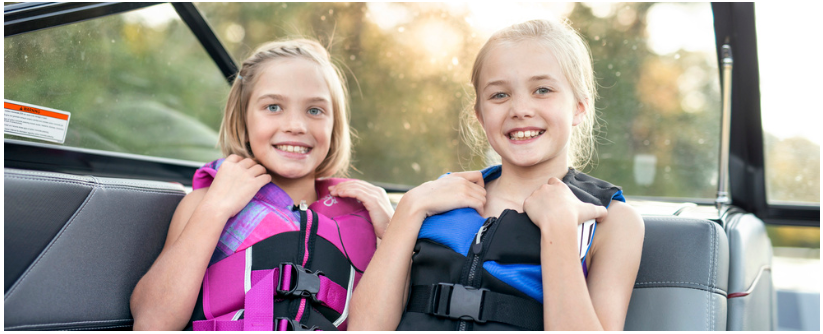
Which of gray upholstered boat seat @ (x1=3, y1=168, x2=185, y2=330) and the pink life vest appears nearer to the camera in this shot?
gray upholstered boat seat @ (x1=3, y1=168, x2=185, y2=330)

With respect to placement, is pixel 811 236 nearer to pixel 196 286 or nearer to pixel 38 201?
pixel 196 286

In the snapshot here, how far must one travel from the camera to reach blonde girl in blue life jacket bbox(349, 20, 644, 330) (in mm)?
1032

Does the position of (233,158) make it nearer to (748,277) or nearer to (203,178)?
(203,178)

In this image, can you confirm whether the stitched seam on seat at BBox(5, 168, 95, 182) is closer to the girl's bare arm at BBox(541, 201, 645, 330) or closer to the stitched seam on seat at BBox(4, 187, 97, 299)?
the stitched seam on seat at BBox(4, 187, 97, 299)

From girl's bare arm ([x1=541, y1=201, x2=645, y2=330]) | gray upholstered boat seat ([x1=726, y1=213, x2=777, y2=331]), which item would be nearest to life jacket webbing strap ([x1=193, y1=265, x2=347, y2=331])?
girl's bare arm ([x1=541, y1=201, x2=645, y2=330])

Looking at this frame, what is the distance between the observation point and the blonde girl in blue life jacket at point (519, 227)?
1.03 meters

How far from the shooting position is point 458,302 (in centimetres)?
105

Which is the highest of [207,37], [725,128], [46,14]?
[207,37]

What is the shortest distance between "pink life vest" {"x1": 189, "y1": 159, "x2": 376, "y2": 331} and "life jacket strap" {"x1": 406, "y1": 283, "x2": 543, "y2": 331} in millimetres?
320

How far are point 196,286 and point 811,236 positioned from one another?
2.16 metres

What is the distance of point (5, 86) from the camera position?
129cm

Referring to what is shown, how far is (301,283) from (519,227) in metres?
0.51

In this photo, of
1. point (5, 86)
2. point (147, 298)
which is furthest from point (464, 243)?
point (5, 86)

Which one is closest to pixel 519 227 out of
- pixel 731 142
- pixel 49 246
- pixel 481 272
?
pixel 481 272
